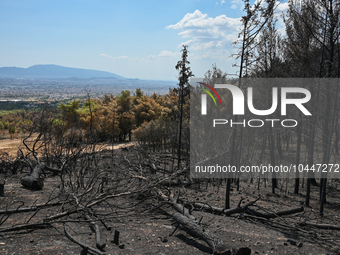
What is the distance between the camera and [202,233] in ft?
16.8

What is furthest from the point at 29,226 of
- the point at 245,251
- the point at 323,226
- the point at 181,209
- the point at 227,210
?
the point at 323,226

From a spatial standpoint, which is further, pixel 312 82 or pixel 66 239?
pixel 312 82

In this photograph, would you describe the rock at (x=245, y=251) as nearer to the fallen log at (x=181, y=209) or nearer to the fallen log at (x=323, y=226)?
the fallen log at (x=181, y=209)

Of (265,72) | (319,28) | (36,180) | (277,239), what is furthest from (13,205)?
(265,72)

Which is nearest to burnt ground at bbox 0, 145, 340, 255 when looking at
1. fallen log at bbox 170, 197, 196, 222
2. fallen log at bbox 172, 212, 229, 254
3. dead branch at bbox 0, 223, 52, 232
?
dead branch at bbox 0, 223, 52, 232

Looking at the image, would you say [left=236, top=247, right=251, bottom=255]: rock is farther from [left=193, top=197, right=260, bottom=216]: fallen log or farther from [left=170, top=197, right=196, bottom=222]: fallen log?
[left=193, top=197, right=260, bottom=216]: fallen log

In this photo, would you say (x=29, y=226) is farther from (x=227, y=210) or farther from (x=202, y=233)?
(x=227, y=210)

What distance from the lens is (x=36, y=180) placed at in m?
8.41

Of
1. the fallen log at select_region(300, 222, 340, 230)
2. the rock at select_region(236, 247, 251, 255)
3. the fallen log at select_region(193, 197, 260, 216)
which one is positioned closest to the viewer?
the rock at select_region(236, 247, 251, 255)

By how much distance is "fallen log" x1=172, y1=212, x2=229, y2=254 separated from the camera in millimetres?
4566

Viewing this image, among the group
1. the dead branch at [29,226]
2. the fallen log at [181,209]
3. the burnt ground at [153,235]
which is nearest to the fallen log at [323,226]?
the burnt ground at [153,235]

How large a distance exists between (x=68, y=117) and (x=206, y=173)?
26.1 metres

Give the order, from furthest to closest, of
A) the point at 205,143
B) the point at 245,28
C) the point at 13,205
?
the point at 205,143 → the point at 245,28 → the point at 13,205

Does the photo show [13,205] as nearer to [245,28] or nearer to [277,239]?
[277,239]
